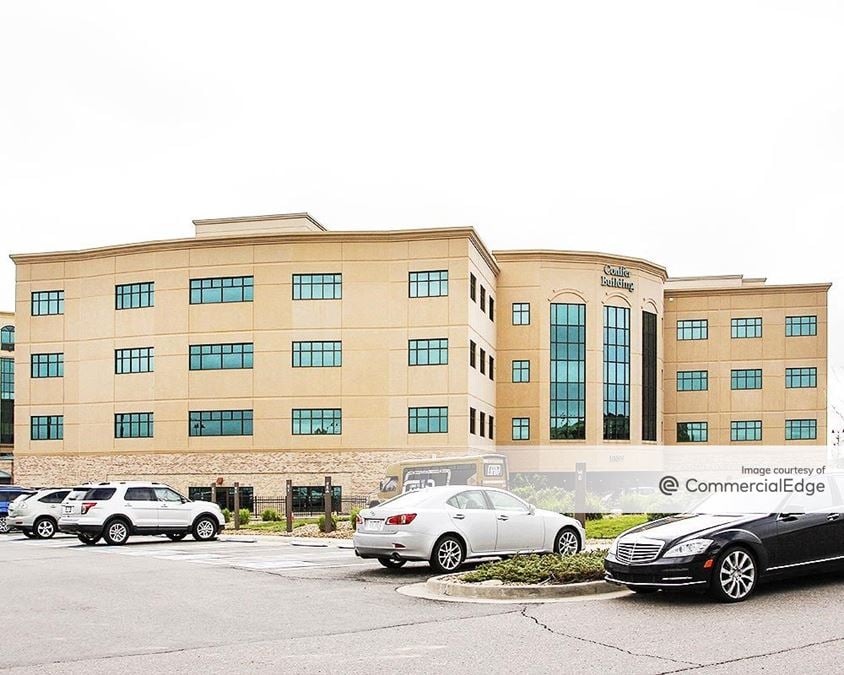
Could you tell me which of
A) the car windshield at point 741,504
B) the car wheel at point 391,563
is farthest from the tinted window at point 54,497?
the car windshield at point 741,504

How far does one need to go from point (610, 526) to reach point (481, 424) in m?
29.2

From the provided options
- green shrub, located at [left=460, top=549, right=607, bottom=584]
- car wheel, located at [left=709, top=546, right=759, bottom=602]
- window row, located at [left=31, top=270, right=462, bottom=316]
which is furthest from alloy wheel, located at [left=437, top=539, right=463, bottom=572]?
window row, located at [left=31, top=270, right=462, bottom=316]

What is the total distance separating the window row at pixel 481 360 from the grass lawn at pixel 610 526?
2332cm

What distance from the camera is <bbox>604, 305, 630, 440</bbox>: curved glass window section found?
2645 inches

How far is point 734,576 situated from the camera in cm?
1339

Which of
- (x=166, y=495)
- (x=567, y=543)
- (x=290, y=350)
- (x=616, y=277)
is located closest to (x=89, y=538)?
(x=166, y=495)

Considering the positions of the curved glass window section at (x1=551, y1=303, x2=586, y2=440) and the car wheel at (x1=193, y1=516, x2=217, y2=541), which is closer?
the car wheel at (x1=193, y1=516, x2=217, y2=541)

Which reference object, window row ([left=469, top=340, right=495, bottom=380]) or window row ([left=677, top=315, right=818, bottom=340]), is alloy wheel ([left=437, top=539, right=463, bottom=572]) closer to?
window row ([left=469, top=340, right=495, bottom=380])

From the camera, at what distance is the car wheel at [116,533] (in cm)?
2909

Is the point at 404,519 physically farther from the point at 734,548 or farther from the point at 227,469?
the point at 227,469

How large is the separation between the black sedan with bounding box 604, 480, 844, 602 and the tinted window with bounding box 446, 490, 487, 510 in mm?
4557

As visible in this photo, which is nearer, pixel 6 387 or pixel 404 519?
pixel 404 519

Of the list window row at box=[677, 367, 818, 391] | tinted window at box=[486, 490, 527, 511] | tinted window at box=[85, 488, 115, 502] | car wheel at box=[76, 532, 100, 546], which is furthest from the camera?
window row at box=[677, 367, 818, 391]

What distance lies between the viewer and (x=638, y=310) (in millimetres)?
69000
